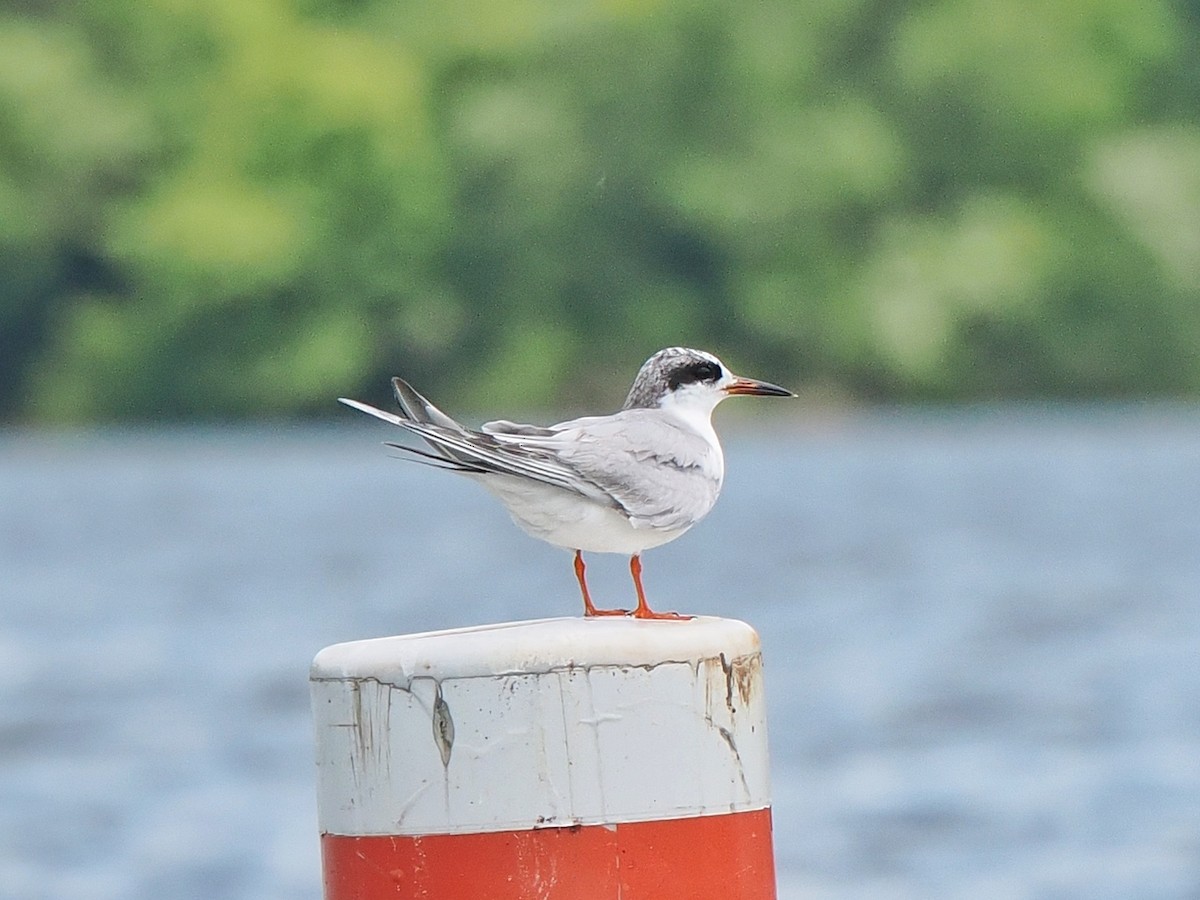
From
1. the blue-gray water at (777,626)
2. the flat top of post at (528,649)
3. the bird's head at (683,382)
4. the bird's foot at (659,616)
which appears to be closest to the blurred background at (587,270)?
the blue-gray water at (777,626)

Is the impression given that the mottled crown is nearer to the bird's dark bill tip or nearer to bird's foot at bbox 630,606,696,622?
the bird's dark bill tip

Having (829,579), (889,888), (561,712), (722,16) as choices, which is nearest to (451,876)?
(561,712)

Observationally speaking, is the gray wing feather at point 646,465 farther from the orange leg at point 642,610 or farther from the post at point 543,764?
the post at point 543,764

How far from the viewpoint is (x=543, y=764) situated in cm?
388

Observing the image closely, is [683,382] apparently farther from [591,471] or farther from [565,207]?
[565,207]

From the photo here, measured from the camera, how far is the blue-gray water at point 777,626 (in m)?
11.1

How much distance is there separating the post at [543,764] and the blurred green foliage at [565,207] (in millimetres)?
31576

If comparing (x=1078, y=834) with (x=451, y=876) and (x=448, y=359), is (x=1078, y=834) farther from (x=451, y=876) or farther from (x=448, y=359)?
(x=448, y=359)

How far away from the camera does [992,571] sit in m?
22.0

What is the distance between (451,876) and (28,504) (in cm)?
2589

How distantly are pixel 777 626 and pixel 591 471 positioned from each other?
45.0 ft

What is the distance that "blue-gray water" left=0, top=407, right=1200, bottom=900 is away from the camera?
1105 centimetres

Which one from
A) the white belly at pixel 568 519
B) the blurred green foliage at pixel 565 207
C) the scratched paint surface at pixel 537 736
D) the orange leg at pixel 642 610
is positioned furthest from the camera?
the blurred green foliage at pixel 565 207

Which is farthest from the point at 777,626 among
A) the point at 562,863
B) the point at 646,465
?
the point at 562,863
